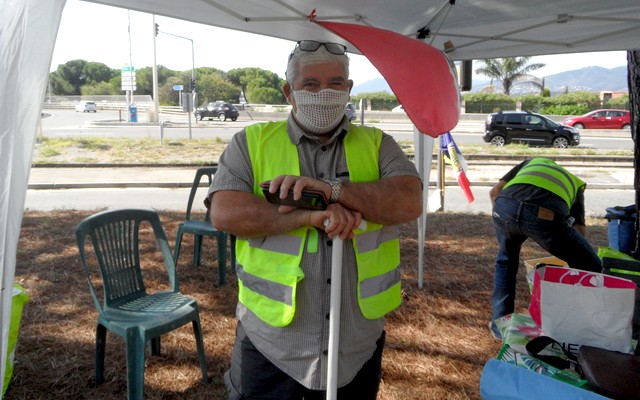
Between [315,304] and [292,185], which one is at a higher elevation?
[292,185]

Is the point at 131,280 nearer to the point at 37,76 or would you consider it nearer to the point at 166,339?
the point at 166,339

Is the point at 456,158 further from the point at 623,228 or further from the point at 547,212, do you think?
the point at 547,212

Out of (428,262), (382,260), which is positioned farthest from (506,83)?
(382,260)

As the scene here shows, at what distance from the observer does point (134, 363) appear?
2.70m

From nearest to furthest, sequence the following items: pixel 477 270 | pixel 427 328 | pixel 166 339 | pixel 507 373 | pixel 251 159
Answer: pixel 507 373
pixel 251 159
pixel 166 339
pixel 427 328
pixel 477 270

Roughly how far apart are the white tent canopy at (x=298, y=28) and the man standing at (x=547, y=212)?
1071mm

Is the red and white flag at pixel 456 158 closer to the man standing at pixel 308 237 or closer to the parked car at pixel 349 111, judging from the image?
the parked car at pixel 349 111

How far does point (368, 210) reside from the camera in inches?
62.7

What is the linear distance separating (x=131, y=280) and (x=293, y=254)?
1.93 meters

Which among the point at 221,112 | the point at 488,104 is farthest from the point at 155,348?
the point at 488,104

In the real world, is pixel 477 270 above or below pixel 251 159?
below

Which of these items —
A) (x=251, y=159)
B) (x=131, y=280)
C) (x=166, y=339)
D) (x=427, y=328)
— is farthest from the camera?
(x=427, y=328)

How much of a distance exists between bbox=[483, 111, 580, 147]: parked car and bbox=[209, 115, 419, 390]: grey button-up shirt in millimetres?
19366

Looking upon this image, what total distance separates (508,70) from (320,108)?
180ft
